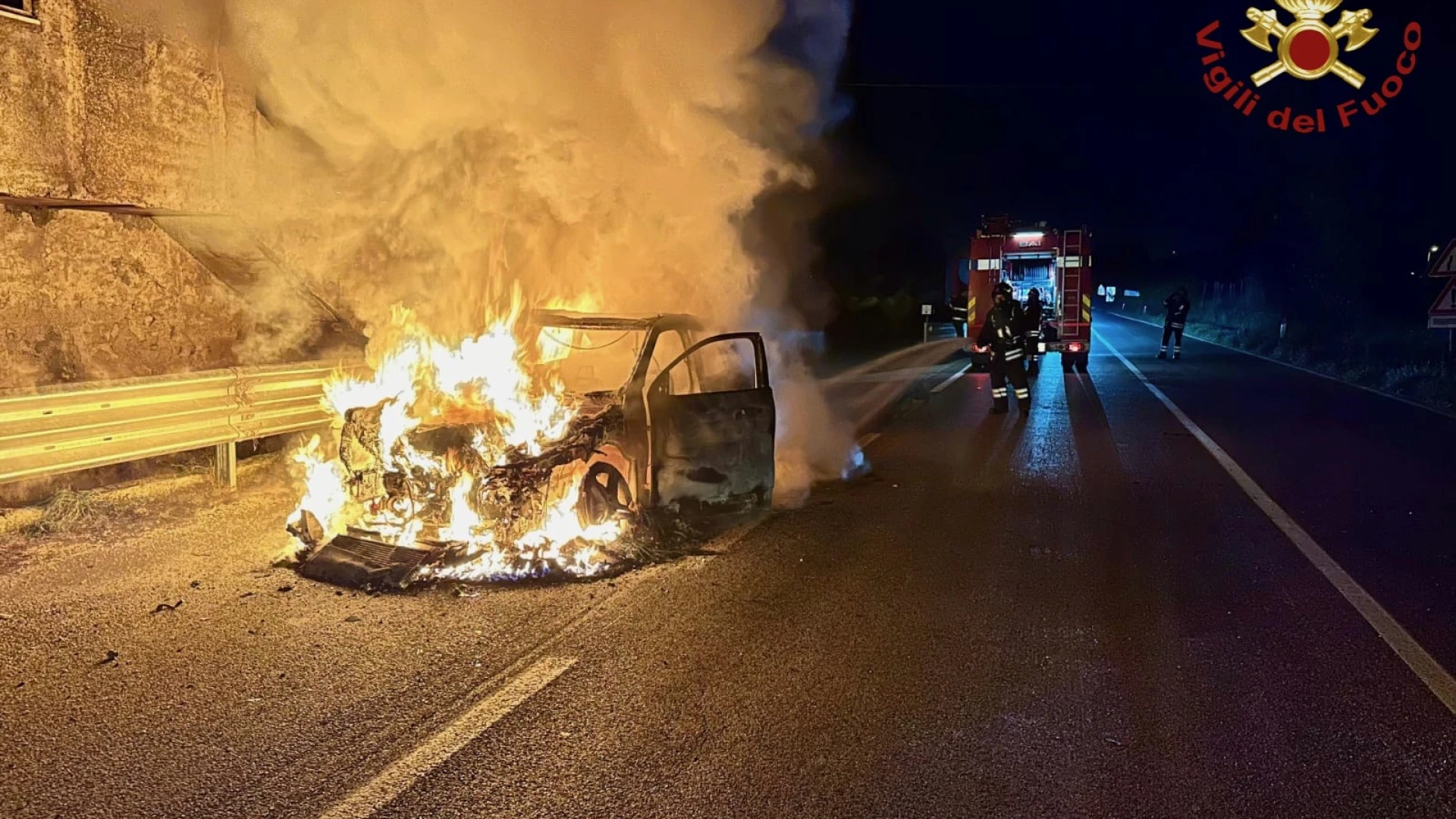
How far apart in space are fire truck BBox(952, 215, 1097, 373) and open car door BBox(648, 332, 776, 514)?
1355cm

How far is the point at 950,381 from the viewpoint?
61.0 ft

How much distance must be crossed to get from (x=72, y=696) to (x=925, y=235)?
150 feet

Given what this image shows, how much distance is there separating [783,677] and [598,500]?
2.54 meters

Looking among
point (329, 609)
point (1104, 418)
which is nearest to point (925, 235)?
point (1104, 418)

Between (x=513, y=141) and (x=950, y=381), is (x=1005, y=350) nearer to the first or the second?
(x=950, y=381)

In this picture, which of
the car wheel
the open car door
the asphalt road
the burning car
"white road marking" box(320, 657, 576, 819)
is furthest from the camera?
the open car door

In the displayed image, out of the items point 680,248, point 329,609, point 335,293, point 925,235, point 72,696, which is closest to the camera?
point 72,696

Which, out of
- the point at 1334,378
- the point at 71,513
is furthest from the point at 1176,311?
the point at 71,513

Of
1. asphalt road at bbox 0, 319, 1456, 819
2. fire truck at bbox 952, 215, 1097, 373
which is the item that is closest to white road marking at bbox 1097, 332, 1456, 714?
asphalt road at bbox 0, 319, 1456, 819

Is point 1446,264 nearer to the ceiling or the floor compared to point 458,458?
nearer to the ceiling

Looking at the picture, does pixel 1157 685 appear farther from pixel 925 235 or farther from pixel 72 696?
pixel 925 235

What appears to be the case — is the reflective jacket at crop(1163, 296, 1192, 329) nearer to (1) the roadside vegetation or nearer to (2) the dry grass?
(1) the roadside vegetation

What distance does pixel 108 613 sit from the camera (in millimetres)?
5062

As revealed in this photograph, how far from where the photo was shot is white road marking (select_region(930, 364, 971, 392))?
675 inches
